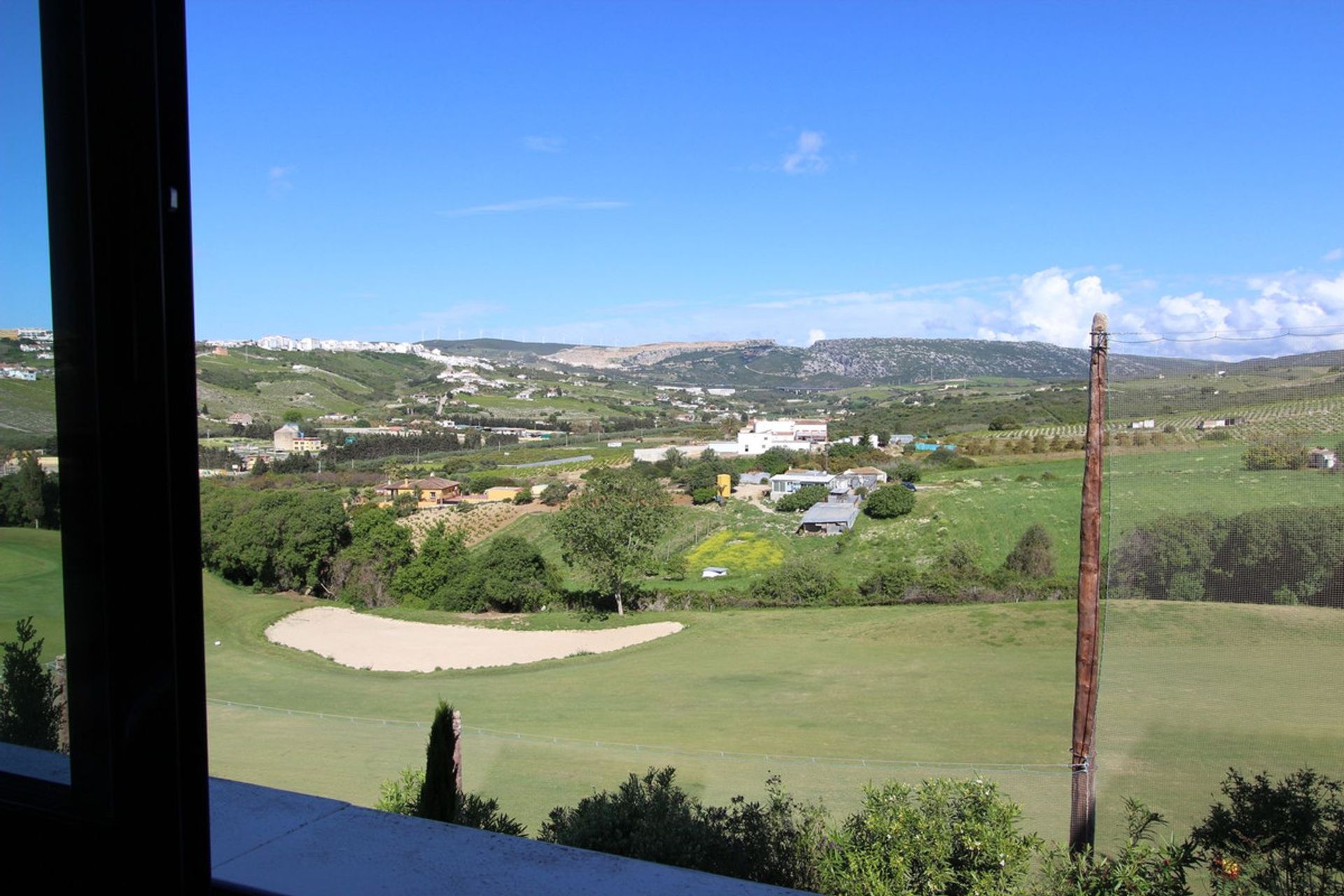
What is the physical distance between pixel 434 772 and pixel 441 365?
4921 cm

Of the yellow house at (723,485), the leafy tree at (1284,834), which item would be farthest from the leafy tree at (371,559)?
the leafy tree at (1284,834)

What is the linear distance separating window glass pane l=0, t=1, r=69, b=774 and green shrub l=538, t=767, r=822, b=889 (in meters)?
2.20

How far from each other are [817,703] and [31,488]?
12074 millimetres

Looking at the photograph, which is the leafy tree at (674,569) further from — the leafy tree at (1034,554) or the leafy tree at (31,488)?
the leafy tree at (31,488)

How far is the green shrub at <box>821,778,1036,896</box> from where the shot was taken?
2760mm

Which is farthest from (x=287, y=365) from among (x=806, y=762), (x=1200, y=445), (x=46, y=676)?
(x=46, y=676)

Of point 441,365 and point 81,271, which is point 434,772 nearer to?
point 81,271

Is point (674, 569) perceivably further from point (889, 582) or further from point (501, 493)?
point (501, 493)

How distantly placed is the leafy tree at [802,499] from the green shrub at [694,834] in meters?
24.1

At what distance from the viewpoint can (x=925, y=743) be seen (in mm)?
9258

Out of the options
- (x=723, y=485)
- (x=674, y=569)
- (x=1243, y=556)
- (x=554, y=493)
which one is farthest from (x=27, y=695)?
(x=723, y=485)

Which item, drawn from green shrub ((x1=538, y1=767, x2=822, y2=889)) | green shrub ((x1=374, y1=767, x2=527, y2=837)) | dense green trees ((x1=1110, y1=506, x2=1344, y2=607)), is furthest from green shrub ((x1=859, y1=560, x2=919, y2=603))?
green shrub ((x1=538, y1=767, x2=822, y2=889))

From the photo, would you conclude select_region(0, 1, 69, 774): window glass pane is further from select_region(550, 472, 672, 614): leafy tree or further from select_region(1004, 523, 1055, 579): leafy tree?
select_region(550, 472, 672, 614): leafy tree

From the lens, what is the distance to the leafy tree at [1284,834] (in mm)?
2895
